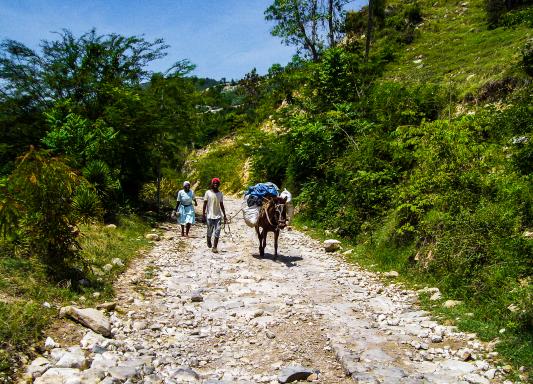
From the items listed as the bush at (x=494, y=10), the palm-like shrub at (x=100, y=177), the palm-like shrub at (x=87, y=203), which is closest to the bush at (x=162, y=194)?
the palm-like shrub at (x=100, y=177)

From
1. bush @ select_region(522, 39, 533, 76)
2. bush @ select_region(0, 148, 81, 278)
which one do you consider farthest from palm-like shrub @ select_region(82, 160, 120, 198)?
bush @ select_region(522, 39, 533, 76)

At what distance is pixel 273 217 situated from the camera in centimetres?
1255

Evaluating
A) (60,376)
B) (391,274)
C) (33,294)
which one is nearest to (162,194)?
(391,274)

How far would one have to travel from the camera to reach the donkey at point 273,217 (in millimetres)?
12414

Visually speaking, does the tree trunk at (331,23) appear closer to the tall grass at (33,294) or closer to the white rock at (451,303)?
the tall grass at (33,294)

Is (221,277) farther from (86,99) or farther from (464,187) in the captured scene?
(86,99)

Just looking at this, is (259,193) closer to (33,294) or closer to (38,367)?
(33,294)

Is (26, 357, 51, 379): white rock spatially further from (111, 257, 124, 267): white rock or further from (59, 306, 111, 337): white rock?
(111, 257, 124, 267): white rock

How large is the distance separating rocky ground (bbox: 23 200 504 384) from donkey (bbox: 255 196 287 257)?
5.73ft

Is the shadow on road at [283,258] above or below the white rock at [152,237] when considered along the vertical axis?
above

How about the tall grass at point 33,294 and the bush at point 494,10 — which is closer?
the tall grass at point 33,294

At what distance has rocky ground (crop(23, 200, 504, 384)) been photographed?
5.48 m

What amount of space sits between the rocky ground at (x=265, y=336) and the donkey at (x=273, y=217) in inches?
68.8

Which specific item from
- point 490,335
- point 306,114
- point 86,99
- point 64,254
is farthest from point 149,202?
point 490,335
